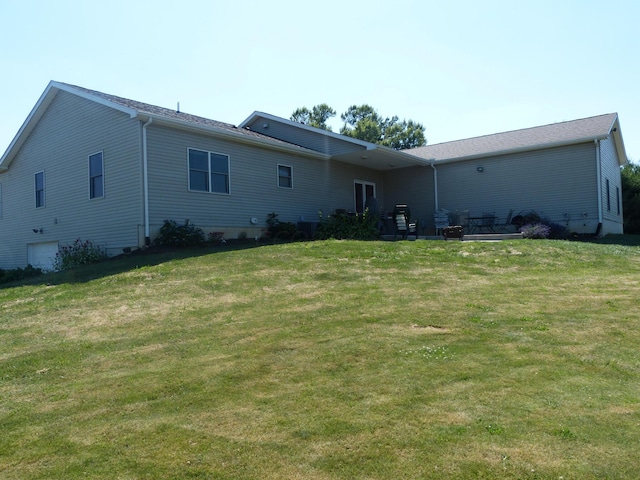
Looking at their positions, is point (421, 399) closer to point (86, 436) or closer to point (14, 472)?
point (86, 436)

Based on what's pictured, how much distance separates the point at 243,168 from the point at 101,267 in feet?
18.0

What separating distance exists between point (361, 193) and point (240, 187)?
641cm

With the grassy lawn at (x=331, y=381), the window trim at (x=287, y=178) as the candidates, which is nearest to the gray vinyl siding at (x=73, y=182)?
the window trim at (x=287, y=178)

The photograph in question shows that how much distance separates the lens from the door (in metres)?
19.6

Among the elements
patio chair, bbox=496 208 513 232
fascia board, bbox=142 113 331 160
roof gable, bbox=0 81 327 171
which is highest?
roof gable, bbox=0 81 327 171

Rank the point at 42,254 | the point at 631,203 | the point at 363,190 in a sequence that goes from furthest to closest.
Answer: the point at 631,203
the point at 363,190
the point at 42,254

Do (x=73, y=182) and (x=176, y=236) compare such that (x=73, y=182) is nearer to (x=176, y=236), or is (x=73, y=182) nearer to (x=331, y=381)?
(x=176, y=236)

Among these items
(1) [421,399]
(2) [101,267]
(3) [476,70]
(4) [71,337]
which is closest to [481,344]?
(1) [421,399]

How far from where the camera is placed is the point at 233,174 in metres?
14.9

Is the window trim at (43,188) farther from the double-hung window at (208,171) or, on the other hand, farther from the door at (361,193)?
the door at (361,193)

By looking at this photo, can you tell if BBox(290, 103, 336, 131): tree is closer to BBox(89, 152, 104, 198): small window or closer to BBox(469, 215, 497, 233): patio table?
BBox(469, 215, 497, 233): patio table

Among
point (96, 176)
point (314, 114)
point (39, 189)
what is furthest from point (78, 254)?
point (314, 114)

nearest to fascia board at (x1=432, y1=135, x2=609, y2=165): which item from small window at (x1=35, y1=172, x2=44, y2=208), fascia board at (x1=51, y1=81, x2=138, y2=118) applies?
fascia board at (x1=51, y1=81, x2=138, y2=118)

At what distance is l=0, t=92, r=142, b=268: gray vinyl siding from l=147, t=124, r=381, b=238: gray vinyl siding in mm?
630
